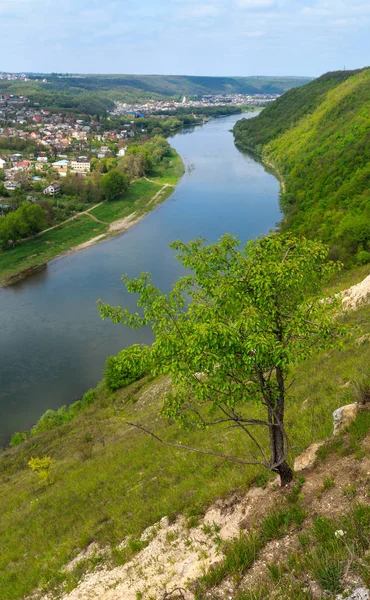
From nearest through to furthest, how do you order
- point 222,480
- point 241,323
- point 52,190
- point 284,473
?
point 241,323
point 284,473
point 222,480
point 52,190

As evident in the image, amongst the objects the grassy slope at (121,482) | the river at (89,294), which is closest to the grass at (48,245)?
the river at (89,294)

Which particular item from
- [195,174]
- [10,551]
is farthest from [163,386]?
[195,174]

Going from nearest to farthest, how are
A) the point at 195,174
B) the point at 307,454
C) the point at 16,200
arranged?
the point at 307,454 → the point at 16,200 → the point at 195,174

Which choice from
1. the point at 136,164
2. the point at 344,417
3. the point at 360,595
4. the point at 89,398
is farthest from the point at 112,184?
the point at 360,595

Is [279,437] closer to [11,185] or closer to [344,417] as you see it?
[344,417]

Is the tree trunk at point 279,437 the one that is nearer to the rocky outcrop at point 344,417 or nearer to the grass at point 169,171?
the rocky outcrop at point 344,417

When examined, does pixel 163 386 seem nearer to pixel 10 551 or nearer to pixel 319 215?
pixel 10 551

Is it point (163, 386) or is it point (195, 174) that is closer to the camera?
point (163, 386)
